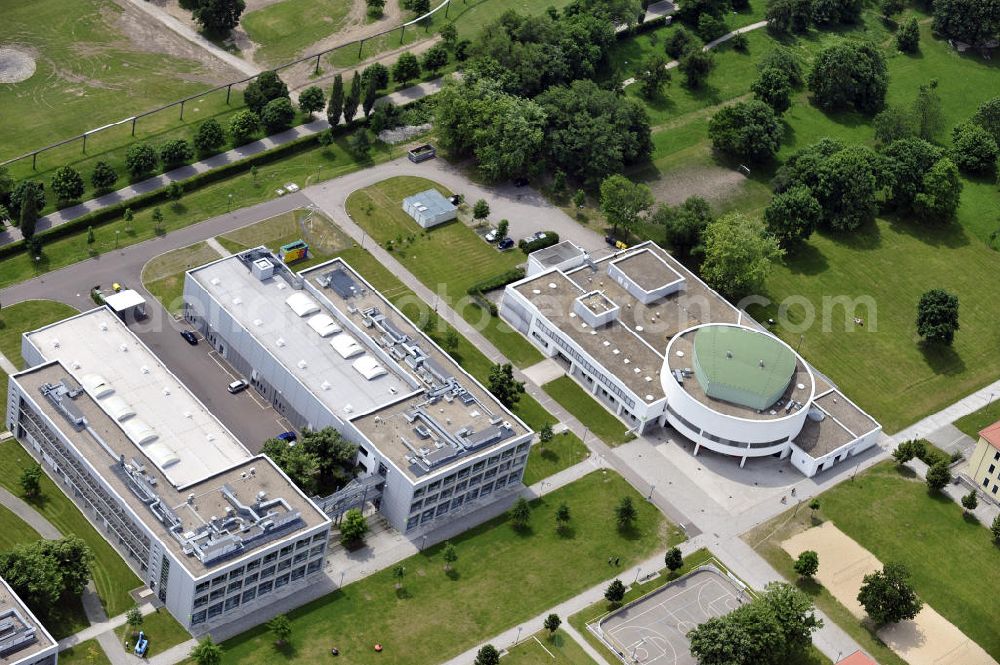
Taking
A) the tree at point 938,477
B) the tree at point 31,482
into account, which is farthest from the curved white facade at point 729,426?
the tree at point 31,482

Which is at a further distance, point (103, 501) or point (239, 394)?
point (239, 394)

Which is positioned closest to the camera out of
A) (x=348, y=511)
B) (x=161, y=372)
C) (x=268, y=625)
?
(x=268, y=625)

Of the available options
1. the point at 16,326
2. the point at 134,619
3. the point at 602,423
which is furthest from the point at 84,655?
the point at 602,423

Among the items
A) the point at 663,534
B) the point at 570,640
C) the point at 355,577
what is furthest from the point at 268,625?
the point at 663,534

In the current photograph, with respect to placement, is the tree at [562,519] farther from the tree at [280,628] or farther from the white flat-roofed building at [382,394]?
the tree at [280,628]

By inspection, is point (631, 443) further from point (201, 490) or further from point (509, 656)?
point (201, 490)

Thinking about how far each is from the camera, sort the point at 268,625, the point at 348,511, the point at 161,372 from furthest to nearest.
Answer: the point at 161,372 < the point at 348,511 < the point at 268,625

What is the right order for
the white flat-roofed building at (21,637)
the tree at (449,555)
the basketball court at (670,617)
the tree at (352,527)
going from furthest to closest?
the tree at (352,527), the tree at (449,555), the basketball court at (670,617), the white flat-roofed building at (21,637)
